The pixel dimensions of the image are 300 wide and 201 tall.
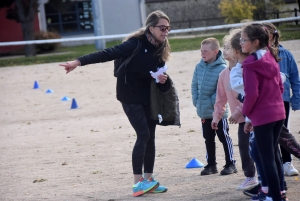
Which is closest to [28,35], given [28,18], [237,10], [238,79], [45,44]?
[28,18]

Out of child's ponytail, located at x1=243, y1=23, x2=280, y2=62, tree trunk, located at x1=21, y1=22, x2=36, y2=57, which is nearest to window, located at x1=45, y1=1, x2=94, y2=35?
tree trunk, located at x1=21, y1=22, x2=36, y2=57

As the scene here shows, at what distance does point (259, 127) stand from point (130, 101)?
5.57 ft

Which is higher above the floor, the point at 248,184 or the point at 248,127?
the point at 248,127

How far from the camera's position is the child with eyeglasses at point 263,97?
490cm

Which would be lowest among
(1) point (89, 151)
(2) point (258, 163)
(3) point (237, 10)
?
(3) point (237, 10)

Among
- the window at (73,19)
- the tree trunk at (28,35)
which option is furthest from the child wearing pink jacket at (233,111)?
the window at (73,19)

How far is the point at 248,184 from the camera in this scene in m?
6.05

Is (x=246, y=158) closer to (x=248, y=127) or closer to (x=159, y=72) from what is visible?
(x=248, y=127)

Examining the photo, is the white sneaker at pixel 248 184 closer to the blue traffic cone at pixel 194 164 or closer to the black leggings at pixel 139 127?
the black leggings at pixel 139 127

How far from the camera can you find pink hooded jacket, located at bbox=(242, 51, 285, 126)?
4891 mm

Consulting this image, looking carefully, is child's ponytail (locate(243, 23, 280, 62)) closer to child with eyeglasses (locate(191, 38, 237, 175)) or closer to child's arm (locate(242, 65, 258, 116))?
child's arm (locate(242, 65, 258, 116))

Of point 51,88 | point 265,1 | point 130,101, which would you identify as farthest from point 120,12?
point 130,101

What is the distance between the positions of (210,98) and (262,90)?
1984mm

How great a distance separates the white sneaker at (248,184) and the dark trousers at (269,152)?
95cm
